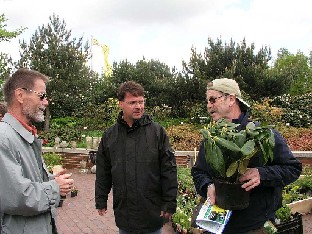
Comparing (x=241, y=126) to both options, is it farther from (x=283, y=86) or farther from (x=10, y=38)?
(x=10, y=38)

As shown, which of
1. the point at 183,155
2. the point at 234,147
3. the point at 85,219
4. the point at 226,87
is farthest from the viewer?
the point at 183,155

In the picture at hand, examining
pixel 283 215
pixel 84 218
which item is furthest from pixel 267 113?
pixel 283 215

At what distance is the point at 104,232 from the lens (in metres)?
6.56

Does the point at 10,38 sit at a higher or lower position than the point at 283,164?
higher

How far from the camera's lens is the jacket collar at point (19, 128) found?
2.54 metres

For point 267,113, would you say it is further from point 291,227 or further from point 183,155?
point 291,227

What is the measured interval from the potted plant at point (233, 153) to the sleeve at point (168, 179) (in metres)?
1.22

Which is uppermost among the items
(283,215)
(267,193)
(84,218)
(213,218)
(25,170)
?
(25,170)

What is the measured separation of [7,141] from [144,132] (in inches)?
Result: 60.0

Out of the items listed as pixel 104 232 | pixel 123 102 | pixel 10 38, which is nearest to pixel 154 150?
pixel 123 102

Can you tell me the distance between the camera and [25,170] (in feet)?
8.13

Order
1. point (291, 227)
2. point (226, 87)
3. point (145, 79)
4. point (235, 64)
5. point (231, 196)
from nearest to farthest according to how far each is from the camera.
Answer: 1. point (231, 196)
2. point (226, 87)
3. point (291, 227)
4. point (235, 64)
5. point (145, 79)

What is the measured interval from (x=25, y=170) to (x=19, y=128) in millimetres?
273

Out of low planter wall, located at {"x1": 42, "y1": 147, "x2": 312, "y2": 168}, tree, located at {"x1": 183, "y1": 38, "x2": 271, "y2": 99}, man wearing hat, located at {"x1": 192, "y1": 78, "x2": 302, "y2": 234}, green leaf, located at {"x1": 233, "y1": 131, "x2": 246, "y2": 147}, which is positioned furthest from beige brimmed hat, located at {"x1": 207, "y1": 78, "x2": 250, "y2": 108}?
tree, located at {"x1": 183, "y1": 38, "x2": 271, "y2": 99}
